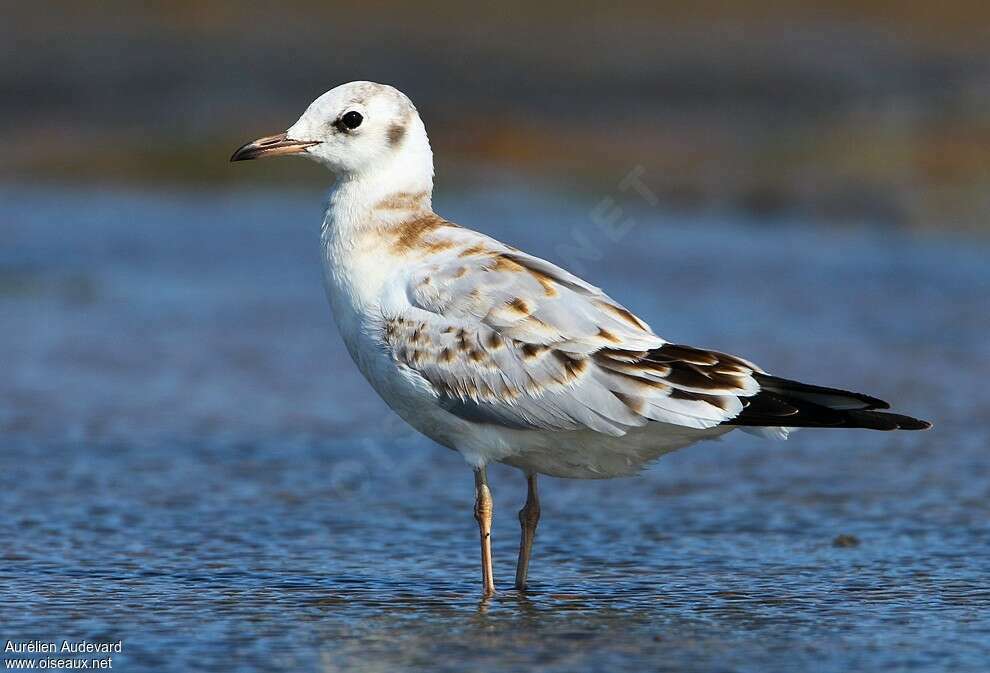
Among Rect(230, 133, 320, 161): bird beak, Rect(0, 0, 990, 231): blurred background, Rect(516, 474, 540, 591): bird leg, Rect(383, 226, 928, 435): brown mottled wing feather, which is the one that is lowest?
Rect(516, 474, 540, 591): bird leg

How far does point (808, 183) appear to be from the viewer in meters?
19.8

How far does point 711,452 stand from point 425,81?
706 inches

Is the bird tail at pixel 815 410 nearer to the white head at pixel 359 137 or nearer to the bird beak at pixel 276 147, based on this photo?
the white head at pixel 359 137

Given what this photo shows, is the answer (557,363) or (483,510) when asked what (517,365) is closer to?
(557,363)

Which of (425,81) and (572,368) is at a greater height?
(425,81)

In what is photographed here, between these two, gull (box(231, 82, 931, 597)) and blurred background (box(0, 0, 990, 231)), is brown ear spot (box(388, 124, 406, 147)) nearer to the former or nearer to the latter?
gull (box(231, 82, 931, 597))

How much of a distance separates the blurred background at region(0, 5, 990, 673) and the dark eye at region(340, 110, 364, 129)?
194 cm

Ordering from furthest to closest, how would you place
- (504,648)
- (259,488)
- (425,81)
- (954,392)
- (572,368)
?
(425,81) → (954,392) → (259,488) → (572,368) → (504,648)

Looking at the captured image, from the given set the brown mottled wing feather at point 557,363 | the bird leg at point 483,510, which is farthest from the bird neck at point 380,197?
the bird leg at point 483,510

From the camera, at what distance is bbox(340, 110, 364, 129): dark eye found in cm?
762

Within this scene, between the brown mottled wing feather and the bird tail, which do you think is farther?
the brown mottled wing feather

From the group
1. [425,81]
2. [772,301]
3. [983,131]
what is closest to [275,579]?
[772,301]

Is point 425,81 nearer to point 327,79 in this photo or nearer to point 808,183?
point 327,79

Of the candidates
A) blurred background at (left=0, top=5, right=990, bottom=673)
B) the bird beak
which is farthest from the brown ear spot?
blurred background at (left=0, top=5, right=990, bottom=673)
